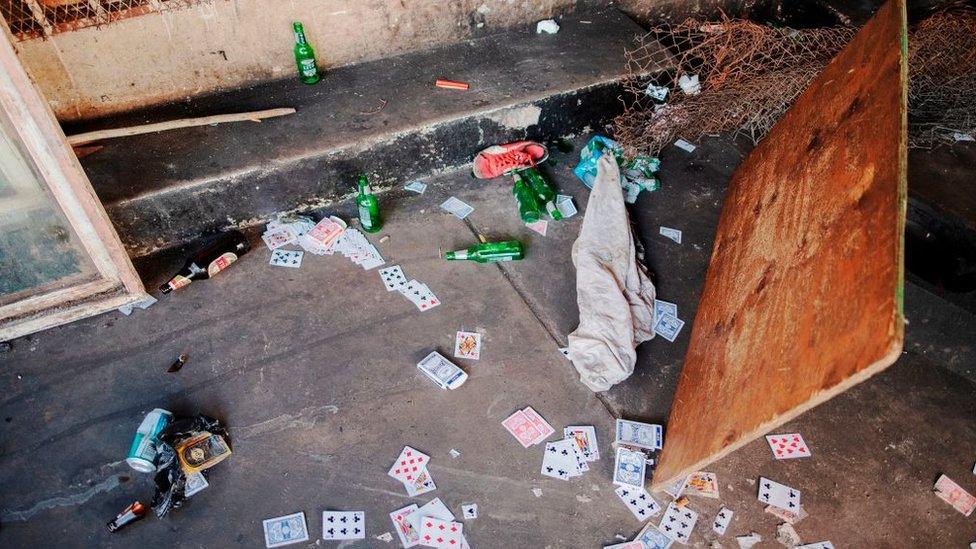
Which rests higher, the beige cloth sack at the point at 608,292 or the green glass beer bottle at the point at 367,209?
the green glass beer bottle at the point at 367,209

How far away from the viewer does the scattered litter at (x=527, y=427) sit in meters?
2.87

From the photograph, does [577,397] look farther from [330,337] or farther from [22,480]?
[22,480]

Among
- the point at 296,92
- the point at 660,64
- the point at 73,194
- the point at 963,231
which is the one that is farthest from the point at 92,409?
the point at 963,231

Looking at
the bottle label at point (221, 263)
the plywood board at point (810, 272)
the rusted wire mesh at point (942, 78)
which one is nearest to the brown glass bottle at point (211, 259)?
the bottle label at point (221, 263)

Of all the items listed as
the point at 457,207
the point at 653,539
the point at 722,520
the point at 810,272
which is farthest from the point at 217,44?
the point at 722,520

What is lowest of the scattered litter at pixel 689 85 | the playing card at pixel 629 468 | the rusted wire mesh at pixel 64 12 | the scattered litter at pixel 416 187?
the playing card at pixel 629 468

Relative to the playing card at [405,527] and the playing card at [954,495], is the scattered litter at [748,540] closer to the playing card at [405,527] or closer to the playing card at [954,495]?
the playing card at [954,495]

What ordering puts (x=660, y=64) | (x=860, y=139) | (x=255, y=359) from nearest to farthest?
(x=860, y=139)
(x=255, y=359)
(x=660, y=64)

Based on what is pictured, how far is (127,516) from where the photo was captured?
8.34 ft

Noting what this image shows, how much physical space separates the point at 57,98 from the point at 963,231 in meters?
5.15

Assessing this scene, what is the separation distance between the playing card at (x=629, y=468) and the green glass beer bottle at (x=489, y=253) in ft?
4.32

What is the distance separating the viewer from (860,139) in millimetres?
2396

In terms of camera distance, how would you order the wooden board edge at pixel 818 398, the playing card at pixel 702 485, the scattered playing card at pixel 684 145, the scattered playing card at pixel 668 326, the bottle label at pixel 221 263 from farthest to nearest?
the scattered playing card at pixel 684 145 → the bottle label at pixel 221 263 → the scattered playing card at pixel 668 326 → the playing card at pixel 702 485 → the wooden board edge at pixel 818 398

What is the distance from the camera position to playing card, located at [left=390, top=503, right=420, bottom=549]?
8.32ft
